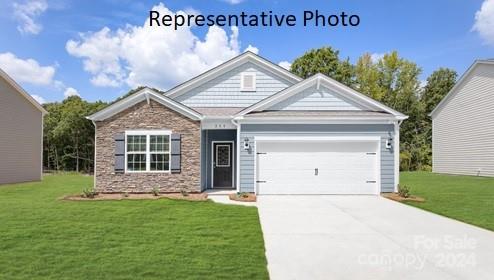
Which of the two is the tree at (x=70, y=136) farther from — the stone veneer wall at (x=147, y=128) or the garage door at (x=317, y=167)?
the garage door at (x=317, y=167)

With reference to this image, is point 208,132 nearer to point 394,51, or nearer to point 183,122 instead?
point 183,122

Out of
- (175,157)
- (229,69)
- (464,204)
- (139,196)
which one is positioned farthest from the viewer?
(229,69)

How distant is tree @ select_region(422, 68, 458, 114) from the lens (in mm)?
41406

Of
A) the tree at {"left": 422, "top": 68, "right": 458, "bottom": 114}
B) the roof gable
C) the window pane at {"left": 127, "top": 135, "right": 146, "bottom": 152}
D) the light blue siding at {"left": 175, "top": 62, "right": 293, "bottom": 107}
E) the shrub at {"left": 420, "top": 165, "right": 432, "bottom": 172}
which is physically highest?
the tree at {"left": 422, "top": 68, "right": 458, "bottom": 114}

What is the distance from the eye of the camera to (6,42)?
19281mm

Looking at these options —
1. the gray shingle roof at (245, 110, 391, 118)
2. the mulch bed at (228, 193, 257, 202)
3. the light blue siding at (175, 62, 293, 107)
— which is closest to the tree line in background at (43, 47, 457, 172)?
the light blue siding at (175, 62, 293, 107)

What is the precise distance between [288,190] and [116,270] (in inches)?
384

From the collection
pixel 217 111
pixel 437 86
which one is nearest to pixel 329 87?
pixel 217 111

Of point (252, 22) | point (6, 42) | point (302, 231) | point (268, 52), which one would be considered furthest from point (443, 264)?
point (6, 42)

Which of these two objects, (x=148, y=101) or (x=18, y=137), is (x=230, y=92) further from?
(x=18, y=137)

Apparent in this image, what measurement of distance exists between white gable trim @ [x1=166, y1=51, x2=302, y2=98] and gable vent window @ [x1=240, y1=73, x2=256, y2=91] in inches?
23.5

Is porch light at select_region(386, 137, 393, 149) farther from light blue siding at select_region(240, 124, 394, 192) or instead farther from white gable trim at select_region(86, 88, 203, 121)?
white gable trim at select_region(86, 88, 203, 121)

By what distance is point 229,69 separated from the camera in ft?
57.6

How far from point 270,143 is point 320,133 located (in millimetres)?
1934
